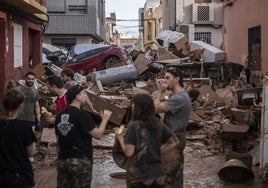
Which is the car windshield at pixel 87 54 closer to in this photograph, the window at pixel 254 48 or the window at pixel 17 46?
the window at pixel 254 48

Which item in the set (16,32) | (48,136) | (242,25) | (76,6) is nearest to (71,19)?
(76,6)

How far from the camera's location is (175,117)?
5.89 metres

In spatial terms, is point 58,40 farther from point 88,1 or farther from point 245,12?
point 245,12

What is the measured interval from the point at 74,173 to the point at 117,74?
14901mm

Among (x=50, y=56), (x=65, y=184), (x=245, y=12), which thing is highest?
(x=245, y=12)

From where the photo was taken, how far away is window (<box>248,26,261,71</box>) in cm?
1892

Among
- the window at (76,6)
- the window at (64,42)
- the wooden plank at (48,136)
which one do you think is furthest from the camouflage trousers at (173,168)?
the window at (64,42)

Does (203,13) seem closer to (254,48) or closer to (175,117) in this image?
(254,48)

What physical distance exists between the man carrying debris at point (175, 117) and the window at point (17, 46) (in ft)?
31.1

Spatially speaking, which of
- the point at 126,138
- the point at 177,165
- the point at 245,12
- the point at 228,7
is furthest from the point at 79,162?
the point at 228,7

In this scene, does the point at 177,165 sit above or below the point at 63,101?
below

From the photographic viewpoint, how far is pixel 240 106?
11.8 m

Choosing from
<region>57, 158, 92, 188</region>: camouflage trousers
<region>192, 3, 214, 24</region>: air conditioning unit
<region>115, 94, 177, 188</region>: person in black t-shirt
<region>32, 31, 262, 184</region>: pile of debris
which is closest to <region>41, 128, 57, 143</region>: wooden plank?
<region>32, 31, 262, 184</region>: pile of debris

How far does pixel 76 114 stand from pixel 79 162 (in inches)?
19.0
